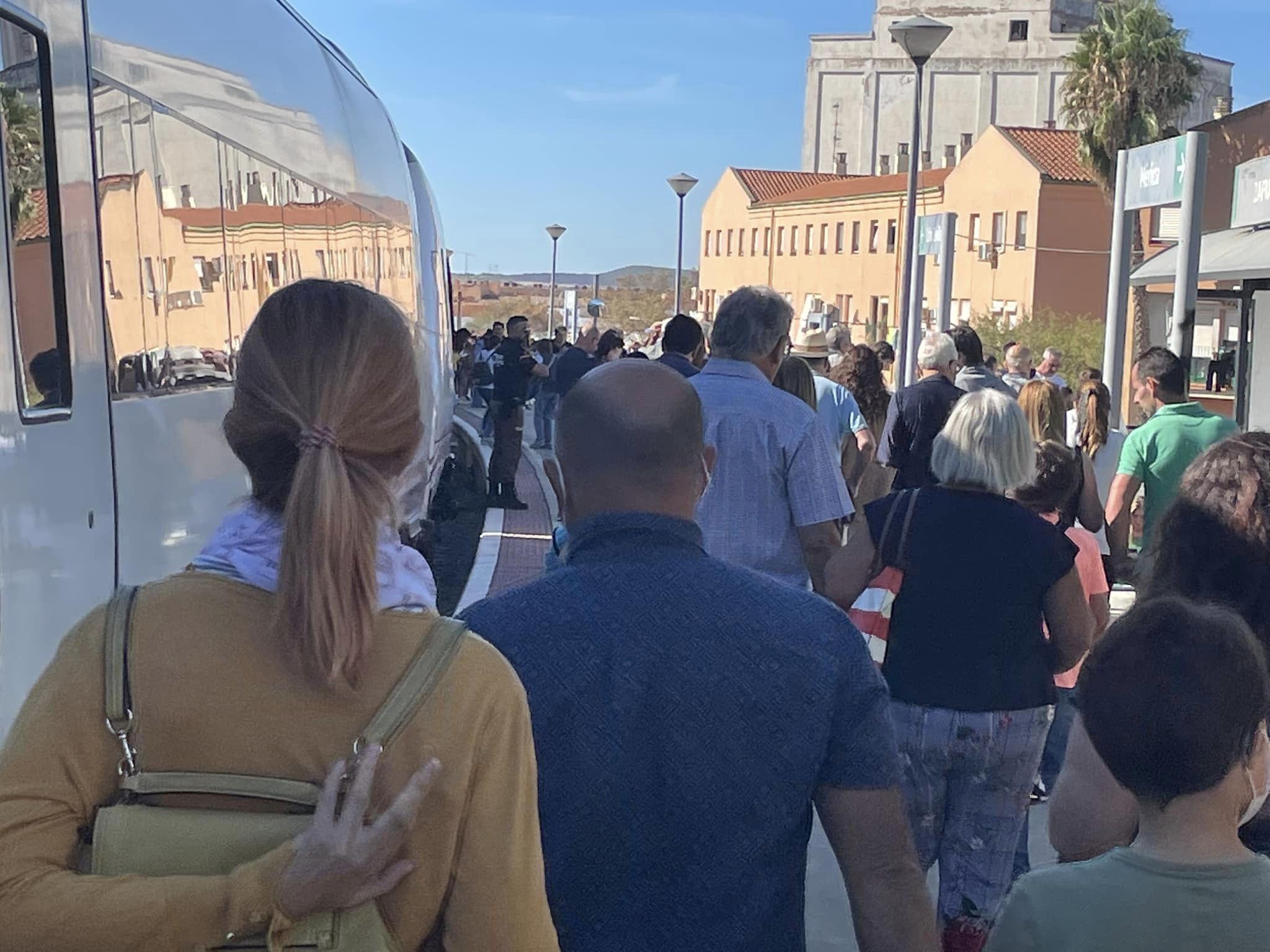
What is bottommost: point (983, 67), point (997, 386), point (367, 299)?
point (997, 386)

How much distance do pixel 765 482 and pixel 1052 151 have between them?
61.1 m

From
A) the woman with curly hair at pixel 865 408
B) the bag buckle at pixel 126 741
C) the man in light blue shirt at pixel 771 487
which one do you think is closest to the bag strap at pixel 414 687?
the bag buckle at pixel 126 741

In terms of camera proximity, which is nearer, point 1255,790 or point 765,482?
point 1255,790

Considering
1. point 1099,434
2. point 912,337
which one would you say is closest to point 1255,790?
point 1099,434

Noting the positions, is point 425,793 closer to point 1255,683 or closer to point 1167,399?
point 1255,683

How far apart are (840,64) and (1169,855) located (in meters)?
93.1

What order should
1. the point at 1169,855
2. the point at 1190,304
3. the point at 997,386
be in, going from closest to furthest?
the point at 1169,855, the point at 997,386, the point at 1190,304

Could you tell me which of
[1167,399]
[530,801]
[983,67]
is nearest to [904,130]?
[983,67]

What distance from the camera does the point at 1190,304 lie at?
12.9 meters

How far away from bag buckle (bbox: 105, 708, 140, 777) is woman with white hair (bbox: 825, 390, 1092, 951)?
2.77 meters

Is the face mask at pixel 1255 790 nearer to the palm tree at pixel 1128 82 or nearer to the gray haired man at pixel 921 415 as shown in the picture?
the gray haired man at pixel 921 415

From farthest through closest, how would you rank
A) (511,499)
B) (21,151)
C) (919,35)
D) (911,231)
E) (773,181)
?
(773,181), (511,499), (911,231), (919,35), (21,151)

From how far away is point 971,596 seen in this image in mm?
4309

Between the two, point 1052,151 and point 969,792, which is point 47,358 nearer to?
point 969,792
